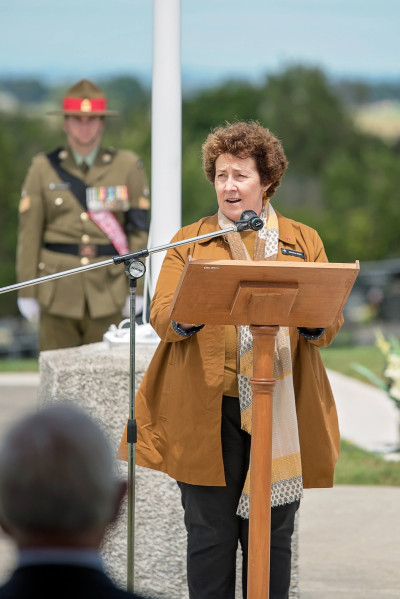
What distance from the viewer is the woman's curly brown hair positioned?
3648 millimetres

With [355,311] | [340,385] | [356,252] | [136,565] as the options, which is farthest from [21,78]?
[136,565]

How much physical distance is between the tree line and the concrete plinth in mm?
35526

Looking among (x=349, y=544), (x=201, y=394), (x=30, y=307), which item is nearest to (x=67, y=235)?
(x=30, y=307)

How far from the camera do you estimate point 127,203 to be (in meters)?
6.59

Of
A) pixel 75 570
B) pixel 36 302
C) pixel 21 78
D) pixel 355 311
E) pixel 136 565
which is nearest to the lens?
pixel 75 570

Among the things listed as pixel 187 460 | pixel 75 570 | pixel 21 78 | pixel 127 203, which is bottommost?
pixel 187 460

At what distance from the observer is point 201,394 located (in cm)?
351

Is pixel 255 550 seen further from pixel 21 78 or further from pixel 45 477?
pixel 21 78

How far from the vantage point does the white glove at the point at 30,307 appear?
6448 mm

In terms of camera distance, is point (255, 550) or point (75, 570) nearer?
point (75, 570)

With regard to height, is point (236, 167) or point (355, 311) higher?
point (236, 167)

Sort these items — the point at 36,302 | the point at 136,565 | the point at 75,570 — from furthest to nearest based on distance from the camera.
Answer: the point at 36,302, the point at 136,565, the point at 75,570

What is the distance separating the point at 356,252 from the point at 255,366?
44.7 meters

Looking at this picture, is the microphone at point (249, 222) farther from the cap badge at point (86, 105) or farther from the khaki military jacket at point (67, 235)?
the cap badge at point (86, 105)
